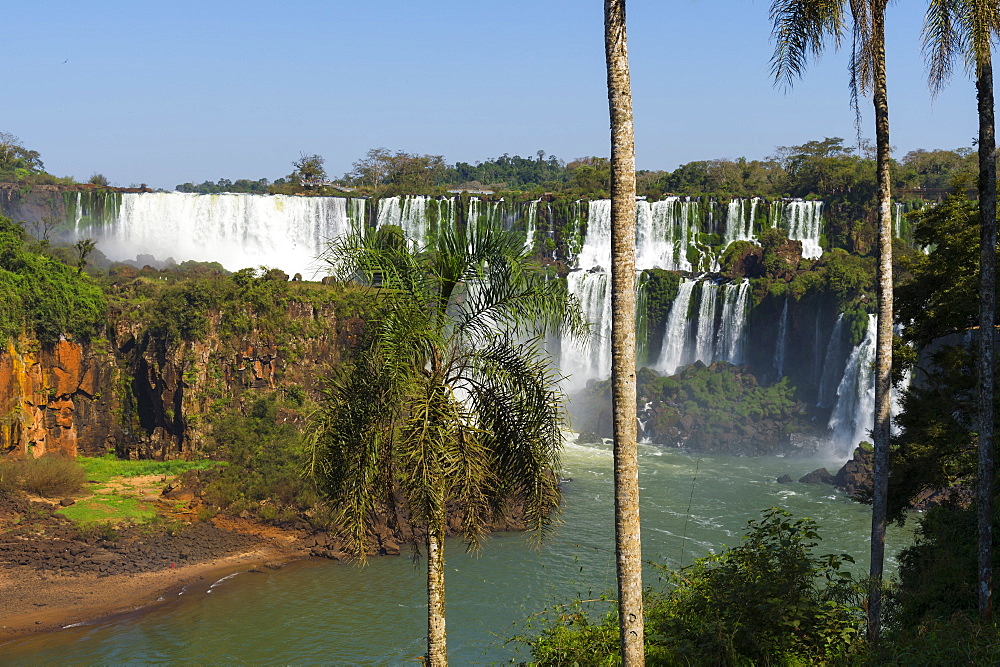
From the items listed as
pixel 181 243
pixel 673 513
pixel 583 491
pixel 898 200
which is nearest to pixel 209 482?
pixel 583 491

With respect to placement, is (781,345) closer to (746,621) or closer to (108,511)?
(108,511)

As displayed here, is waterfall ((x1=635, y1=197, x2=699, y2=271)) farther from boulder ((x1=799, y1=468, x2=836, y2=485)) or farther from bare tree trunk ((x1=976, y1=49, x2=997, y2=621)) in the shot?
bare tree trunk ((x1=976, y1=49, x2=997, y2=621))

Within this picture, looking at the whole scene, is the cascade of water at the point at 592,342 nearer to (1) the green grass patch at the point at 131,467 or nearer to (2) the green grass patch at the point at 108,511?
(1) the green grass patch at the point at 131,467

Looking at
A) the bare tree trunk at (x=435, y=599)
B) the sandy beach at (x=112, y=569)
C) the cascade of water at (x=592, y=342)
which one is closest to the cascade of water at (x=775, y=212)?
the cascade of water at (x=592, y=342)

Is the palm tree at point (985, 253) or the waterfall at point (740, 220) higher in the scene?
the waterfall at point (740, 220)

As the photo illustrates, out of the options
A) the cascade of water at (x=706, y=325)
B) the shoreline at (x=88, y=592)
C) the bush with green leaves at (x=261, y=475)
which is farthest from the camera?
the cascade of water at (x=706, y=325)

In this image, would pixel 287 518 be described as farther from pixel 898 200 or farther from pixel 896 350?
pixel 898 200

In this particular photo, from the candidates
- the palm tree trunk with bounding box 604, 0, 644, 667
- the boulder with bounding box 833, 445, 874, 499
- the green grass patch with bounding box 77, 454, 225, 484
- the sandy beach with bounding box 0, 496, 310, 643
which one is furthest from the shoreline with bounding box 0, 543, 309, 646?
the boulder with bounding box 833, 445, 874, 499
